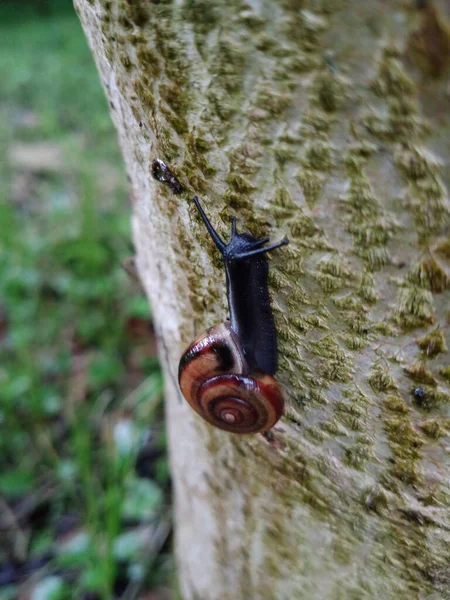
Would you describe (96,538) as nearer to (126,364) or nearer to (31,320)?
(126,364)

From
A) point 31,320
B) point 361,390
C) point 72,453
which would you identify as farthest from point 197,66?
point 31,320

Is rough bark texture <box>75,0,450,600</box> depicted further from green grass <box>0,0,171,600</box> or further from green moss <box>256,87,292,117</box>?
green grass <box>0,0,171,600</box>

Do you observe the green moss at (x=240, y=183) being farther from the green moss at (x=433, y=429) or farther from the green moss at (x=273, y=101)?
the green moss at (x=433, y=429)

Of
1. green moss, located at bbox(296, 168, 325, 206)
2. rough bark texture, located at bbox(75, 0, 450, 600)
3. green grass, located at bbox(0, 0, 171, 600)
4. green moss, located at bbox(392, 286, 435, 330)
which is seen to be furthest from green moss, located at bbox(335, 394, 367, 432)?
green grass, located at bbox(0, 0, 171, 600)

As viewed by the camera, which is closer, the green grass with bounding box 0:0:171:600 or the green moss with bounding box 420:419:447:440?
the green moss with bounding box 420:419:447:440

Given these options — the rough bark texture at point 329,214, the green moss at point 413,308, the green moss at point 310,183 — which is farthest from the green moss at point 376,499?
the green moss at point 310,183

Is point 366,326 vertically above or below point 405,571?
above
